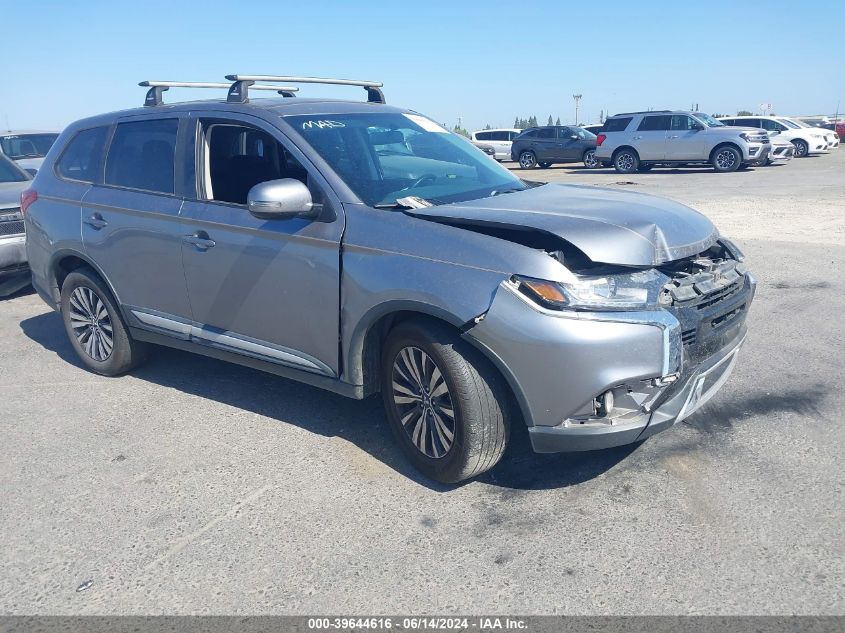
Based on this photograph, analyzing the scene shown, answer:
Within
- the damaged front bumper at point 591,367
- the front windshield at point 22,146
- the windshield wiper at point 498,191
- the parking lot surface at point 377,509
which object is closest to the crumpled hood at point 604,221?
the windshield wiper at point 498,191

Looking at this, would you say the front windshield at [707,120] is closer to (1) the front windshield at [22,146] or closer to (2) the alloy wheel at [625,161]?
(2) the alloy wheel at [625,161]

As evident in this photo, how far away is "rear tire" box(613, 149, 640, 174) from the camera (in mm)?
24766

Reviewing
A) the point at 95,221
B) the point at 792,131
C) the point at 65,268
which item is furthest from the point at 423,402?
the point at 792,131

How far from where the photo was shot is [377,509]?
3613mm

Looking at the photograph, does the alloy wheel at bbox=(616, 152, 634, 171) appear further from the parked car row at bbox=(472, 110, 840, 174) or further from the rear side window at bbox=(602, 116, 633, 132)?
the rear side window at bbox=(602, 116, 633, 132)

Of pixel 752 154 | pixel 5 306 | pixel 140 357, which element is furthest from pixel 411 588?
pixel 752 154

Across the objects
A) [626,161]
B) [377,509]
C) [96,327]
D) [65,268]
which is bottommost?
[377,509]

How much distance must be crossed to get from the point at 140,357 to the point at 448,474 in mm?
2888

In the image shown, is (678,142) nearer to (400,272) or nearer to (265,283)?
(265,283)

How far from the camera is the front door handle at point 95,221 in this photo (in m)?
5.20

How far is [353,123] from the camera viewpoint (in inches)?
182

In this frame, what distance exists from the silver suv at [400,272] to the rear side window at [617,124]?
20995 mm

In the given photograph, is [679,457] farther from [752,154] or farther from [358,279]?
[752,154]

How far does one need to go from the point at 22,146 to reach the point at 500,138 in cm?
2289
